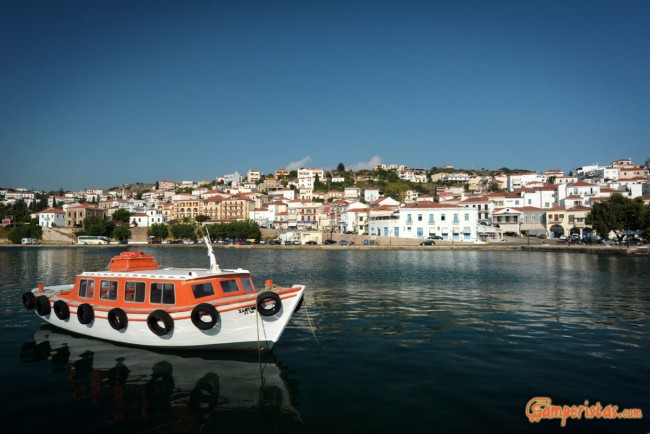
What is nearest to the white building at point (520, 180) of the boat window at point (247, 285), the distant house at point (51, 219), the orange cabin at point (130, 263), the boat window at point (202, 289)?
the distant house at point (51, 219)

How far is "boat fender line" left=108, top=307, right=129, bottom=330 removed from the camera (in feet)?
43.1

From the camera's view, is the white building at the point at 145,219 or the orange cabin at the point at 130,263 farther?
the white building at the point at 145,219

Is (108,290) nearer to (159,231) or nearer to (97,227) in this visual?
(159,231)

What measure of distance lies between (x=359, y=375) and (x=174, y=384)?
4.81 metres

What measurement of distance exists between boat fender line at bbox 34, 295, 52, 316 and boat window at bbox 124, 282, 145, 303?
449 centimetres

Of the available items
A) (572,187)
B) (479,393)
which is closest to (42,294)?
(479,393)

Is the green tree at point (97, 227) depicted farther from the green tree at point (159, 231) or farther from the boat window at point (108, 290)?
the boat window at point (108, 290)

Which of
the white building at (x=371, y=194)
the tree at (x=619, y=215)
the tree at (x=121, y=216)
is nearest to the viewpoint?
the tree at (x=619, y=215)

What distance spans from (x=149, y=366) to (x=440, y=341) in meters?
9.34

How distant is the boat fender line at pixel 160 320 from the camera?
487 inches

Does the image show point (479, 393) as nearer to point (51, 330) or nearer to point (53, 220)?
Answer: point (51, 330)

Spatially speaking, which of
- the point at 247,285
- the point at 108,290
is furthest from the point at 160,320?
the point at 108,290

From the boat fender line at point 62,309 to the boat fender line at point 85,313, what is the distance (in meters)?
1.12

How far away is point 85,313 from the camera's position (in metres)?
14.1
